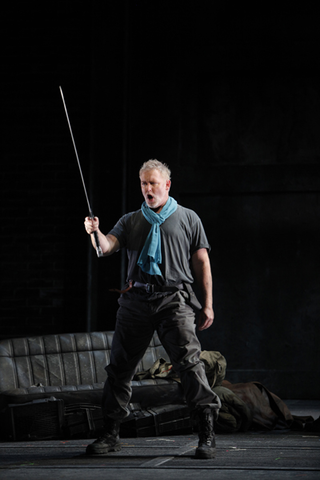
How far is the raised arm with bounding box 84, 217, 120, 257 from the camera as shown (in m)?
3.95

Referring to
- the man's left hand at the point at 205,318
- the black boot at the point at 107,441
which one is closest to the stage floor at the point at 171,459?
the black boot at the point at 107,441

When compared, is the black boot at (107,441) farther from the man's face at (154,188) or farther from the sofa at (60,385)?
the man's face at (154,188)

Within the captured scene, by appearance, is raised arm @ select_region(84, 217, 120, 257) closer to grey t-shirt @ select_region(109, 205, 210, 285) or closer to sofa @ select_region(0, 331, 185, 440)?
grey t-shirt @ select_region(109, 205, 210, 285)

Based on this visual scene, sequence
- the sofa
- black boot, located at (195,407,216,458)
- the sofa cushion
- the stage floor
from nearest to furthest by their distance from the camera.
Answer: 1. the stage floor
2. black boot, located at (195,407,216,458)
3. the sofa
4. the sofa cushion

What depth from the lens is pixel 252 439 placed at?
4.71 meters

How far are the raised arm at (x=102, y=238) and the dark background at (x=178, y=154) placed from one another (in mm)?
3099

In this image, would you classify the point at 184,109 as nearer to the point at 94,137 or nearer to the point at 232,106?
the point at 232,106

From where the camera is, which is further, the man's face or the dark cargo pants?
the man's face

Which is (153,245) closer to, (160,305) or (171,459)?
(160,305)

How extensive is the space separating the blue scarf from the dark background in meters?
3.14

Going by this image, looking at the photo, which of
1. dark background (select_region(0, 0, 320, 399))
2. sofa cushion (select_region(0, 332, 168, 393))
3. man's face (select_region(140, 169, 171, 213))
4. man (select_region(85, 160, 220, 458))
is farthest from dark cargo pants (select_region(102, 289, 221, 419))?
dark background (select_region(0, 0, 320, 399))

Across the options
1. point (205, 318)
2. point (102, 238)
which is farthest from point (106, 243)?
point (205, 318)

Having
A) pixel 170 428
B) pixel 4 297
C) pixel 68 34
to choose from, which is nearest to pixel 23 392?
pixel 170 428

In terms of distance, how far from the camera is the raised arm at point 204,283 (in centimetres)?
412
